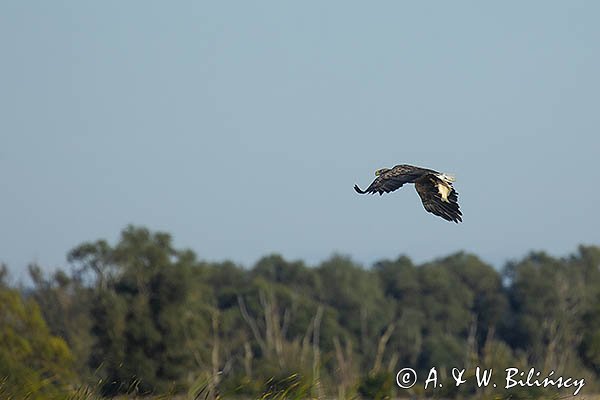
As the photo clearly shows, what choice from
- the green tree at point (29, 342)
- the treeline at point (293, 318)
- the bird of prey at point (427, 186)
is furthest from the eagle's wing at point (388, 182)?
the green tree at point (29, 342)

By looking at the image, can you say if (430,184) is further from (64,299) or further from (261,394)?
(64,299)

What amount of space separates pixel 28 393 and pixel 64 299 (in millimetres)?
68104

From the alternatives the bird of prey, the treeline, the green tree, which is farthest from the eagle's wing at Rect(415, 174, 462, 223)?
the green tree

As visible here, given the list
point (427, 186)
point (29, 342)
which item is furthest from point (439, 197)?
point (29, 342)

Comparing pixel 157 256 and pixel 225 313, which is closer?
pixel 157 256

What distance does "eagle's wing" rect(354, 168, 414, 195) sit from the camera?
17.4 metres

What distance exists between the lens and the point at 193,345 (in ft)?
216

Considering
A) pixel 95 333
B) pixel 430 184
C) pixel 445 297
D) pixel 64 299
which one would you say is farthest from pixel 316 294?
pixel 430 184

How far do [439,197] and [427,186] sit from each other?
229 mm

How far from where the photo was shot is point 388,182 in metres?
17.4

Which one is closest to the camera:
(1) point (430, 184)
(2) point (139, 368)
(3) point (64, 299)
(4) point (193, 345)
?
(1) point (430, 184)

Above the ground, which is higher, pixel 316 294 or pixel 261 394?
pixel 316 294

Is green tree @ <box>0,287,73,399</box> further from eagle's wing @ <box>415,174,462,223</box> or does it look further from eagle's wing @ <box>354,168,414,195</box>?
eagle's wing @ <box>354,168,414,195</box>

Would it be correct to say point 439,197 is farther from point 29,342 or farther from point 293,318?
point 293,318
